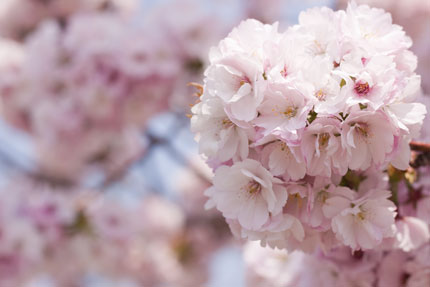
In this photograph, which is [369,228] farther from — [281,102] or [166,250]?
[166,250]

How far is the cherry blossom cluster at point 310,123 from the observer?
585mm

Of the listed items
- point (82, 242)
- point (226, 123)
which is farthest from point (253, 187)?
point (82, 242)

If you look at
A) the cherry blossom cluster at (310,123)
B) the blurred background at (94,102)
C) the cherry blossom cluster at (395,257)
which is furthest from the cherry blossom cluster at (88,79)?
the cherry blossom cluster at (310,123)

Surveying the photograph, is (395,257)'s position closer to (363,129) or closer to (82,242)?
(363,129)

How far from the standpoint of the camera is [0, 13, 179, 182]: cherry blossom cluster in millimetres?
1940

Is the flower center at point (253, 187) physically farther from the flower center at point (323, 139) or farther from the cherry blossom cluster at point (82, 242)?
the cherry blossom cluster at point (82, 242)

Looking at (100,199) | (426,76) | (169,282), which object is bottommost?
(169,282)

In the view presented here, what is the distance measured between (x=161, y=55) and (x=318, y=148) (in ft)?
5.00

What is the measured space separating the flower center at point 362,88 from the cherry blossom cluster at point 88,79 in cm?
143

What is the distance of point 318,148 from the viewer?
1.89ft

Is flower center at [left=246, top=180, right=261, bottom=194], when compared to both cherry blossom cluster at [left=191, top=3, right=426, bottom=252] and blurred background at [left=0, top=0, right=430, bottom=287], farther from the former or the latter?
blurred background at [left=0, top=0, right=430, bottom=287]

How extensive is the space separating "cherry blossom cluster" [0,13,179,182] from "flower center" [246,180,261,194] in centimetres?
138

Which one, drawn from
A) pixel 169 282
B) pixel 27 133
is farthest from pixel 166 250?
pixel 27 133

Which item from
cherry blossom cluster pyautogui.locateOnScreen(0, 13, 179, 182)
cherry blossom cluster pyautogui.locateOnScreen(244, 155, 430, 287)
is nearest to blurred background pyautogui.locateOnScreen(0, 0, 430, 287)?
cherry blossom cluster pyautogui.locateOnScreen(0, 13, 179, 182)
